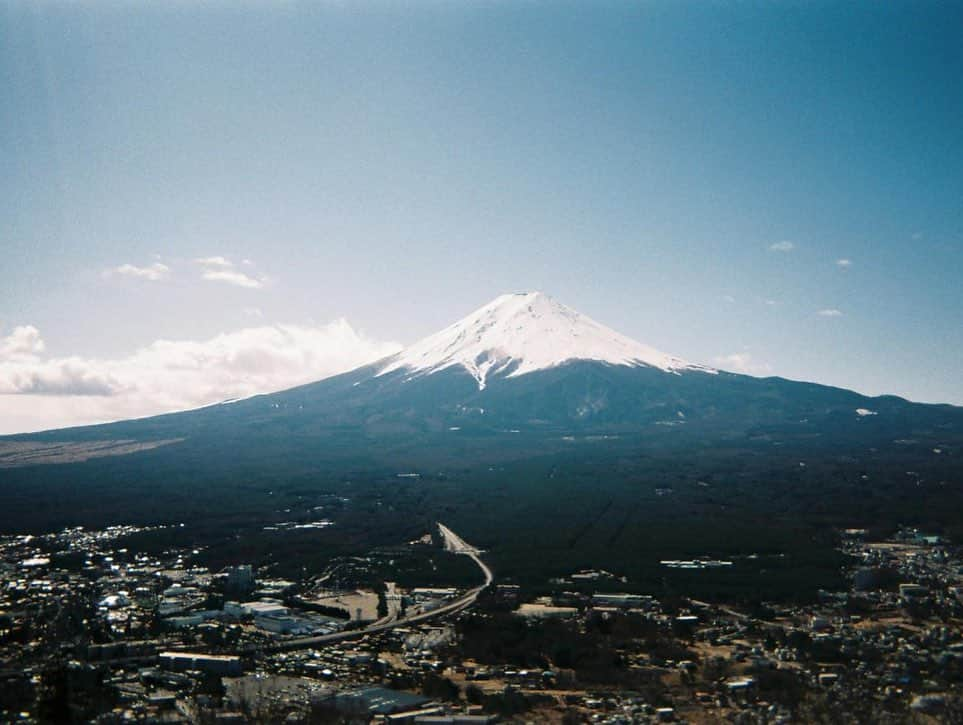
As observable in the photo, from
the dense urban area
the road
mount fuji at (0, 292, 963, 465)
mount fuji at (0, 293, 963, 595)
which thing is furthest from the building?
mount fuji at (0, 292, 963, 465)

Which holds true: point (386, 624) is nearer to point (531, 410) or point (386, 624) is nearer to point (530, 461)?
point (530, 461)

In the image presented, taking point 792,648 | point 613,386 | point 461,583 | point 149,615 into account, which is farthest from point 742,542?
point 613,386

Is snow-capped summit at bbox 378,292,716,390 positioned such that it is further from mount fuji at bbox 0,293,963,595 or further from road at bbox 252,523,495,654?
road at bbox 252,523,495,654

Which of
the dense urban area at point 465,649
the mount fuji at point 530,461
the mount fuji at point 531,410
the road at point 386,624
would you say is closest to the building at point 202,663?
the dense urban area at point 465,649

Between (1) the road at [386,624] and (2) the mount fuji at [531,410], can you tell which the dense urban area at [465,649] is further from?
(2) the mount fuji at [531,410]

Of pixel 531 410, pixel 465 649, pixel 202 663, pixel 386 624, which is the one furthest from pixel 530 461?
pixel 202 663

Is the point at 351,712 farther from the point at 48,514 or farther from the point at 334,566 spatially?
the point at 48,514
